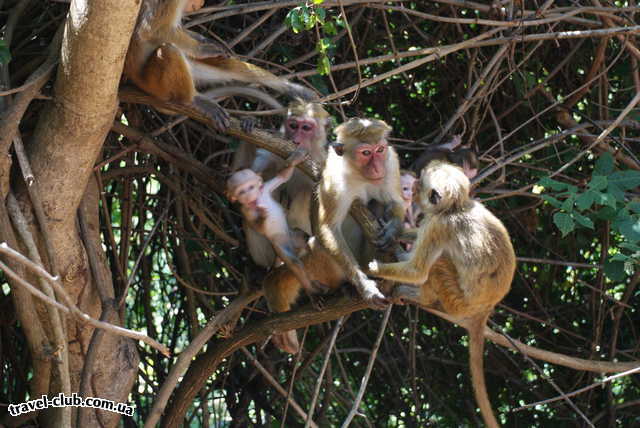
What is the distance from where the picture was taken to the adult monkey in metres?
4.14

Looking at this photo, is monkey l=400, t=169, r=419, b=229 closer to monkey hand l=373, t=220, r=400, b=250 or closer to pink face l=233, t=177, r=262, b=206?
monkey hand l=373, t=220, r=400, b=250

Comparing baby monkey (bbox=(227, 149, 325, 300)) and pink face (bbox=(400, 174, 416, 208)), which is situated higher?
pink face (bbox=(400, 174, 416, 208))

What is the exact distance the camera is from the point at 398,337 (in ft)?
20.0

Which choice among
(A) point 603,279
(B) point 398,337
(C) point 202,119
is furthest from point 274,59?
(A) point 603,279

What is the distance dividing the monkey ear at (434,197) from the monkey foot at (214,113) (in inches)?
41.1

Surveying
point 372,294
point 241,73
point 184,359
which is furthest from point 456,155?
point 184,359

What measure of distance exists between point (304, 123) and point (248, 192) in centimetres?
50

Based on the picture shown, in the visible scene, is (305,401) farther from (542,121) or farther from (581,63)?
(581,63)

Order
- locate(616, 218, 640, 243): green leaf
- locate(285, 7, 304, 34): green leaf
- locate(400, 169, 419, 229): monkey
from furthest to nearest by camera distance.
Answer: locate(400, 169, 419, 229): monkey, locate(616, 218, 640, 243): green leaf, locate(285, 7, 304, 34): green leaf

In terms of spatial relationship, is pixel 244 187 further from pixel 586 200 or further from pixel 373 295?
pixel 586 200

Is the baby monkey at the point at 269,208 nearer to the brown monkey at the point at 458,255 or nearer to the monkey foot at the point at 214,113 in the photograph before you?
the monkey foot at the point at 214,113

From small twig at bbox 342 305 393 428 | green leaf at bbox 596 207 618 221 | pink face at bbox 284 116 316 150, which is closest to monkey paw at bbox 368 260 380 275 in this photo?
small twig at bbox 342 305 393 428

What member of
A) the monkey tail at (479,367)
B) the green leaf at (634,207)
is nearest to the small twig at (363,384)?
the monkey tail at (479,367)

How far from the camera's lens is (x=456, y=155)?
5289 mm
